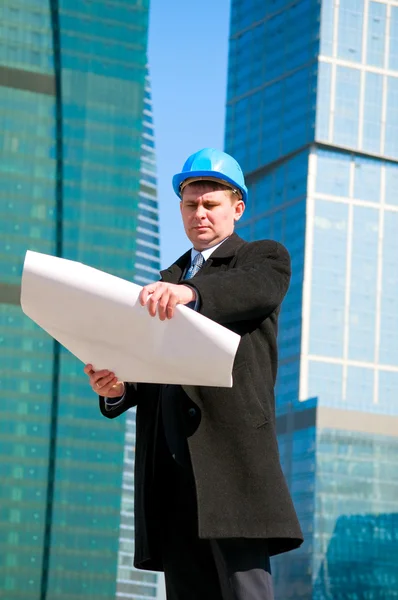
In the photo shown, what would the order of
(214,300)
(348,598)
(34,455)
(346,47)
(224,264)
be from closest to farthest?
(214,300)
(224,264)
(34,455)
(348,598)
(346,47)

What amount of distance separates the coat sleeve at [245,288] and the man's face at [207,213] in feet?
0.27

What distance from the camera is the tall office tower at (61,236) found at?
37531mm

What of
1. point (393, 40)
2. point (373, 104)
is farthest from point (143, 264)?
point (393, 40)

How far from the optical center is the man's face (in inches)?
101

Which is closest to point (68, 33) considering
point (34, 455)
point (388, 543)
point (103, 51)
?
point (103, 51)

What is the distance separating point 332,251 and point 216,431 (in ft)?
235

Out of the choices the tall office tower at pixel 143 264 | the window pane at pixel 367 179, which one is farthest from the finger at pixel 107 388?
the tall office tower at pixel 143 264

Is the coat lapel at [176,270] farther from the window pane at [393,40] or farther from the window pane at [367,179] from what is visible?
the window pane at [393,40]

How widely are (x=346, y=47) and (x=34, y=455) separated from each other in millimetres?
45903

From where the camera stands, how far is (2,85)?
130 feet

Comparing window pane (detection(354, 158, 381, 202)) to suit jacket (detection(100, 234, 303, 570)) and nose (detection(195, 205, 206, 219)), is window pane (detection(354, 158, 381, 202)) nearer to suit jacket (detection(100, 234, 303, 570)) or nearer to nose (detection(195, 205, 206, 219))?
nose (detection(195, 205, 206, 219))

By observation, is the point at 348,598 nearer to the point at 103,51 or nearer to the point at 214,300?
the point at 103,51

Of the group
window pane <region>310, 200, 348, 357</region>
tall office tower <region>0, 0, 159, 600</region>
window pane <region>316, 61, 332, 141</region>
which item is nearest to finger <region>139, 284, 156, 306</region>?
tall office tower <region>0, 0, 159, 600</region>

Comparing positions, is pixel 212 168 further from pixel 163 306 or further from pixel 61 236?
pixel 61 236
